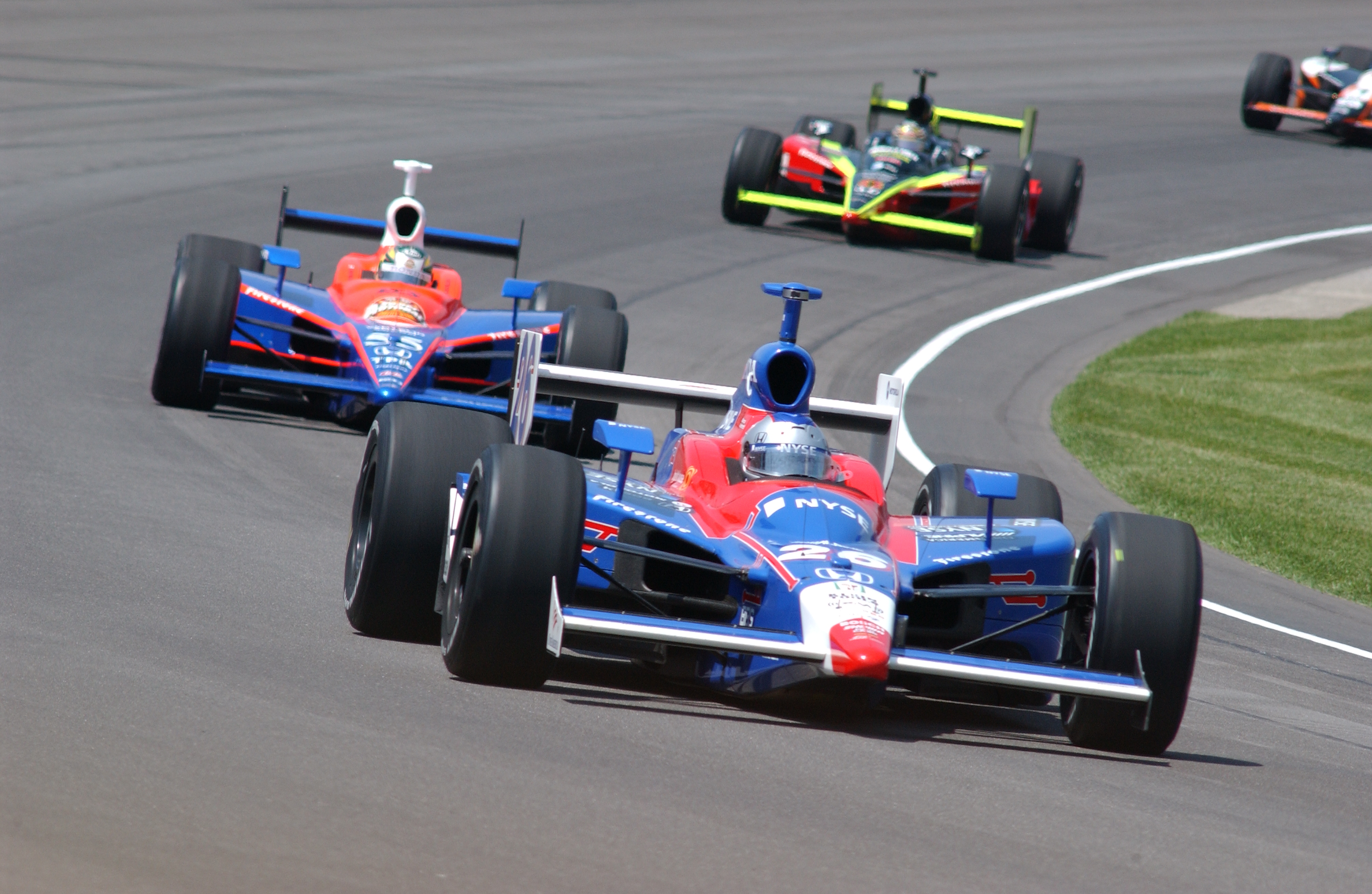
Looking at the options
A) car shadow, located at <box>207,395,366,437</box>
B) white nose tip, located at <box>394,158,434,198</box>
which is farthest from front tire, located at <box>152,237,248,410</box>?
white nose tip, located at <box>394,158,434,198</box>

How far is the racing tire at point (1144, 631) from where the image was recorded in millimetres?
7391

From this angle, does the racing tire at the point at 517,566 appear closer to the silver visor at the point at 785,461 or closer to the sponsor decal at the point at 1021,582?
the silver visor at the point at 785,461

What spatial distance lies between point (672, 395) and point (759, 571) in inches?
81.3

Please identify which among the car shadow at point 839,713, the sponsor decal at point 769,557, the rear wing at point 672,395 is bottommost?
the car shadow at point 839,713

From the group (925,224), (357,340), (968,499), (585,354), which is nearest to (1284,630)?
(968,499)

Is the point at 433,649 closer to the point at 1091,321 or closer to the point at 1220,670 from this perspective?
the point at 1220,670

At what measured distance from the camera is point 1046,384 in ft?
63.9

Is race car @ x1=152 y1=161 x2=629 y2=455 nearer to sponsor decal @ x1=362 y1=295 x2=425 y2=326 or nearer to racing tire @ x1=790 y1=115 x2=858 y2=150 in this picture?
sponsor decal @ x1=362 y1=295 x2=425 y2=326

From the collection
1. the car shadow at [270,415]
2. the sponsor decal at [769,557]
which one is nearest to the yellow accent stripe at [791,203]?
the car shadow at [270,415]

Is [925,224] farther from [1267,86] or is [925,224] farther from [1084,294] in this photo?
[1267,86]

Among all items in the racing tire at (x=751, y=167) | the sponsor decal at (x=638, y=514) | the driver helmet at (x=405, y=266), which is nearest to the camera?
the sponsor decal at (x=638, y=514)

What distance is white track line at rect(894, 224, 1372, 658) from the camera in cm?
1133

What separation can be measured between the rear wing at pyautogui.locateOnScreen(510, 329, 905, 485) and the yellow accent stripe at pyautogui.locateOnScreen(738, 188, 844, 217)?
14766mm

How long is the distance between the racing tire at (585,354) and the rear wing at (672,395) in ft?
13.1
